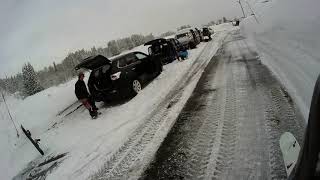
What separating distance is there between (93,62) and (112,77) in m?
0.86

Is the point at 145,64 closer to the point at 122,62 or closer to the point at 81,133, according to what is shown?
the point at 122,62

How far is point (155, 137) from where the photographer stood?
6.52m

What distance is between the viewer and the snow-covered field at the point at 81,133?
6712 millimetres

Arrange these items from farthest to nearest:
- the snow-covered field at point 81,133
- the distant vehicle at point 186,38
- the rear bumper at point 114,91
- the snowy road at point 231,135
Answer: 1. the distant vehicle at point 186,38
2. the rear bumper at point 114,91
3. the snow-covered field at point 81,133
4. the snowy road at point 231,135

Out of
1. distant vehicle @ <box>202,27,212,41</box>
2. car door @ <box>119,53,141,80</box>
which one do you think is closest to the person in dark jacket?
car door @ <box>119,53,141,80</box>

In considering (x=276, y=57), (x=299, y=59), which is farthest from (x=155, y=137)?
(x=276, y=57)

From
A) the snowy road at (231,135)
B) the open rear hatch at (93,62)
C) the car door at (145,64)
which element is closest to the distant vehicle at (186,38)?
the car door at (145,64)

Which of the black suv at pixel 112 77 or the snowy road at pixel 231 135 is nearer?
the snowy road at pixel 231 135

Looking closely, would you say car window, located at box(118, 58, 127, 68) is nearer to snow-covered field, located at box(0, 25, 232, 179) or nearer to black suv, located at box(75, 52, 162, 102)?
black suv, located at box(75, 52, 162, 102)

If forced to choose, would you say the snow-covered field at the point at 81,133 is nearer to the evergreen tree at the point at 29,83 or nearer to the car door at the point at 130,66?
the car door at the point at 130,66

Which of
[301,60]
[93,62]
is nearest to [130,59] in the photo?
[93,62]

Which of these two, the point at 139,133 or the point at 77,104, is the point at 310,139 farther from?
the point at 77,104

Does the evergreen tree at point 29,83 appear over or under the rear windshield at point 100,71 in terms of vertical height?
under

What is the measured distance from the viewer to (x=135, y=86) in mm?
12008
